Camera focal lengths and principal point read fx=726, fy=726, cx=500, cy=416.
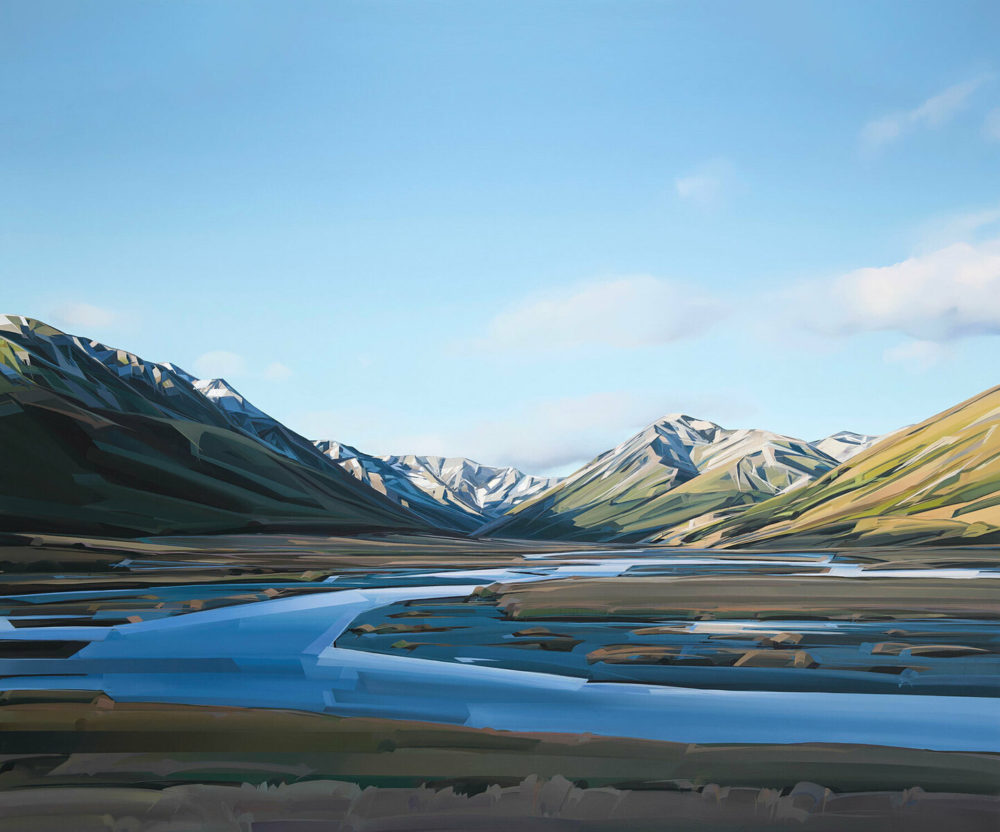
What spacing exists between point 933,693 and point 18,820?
28888mm

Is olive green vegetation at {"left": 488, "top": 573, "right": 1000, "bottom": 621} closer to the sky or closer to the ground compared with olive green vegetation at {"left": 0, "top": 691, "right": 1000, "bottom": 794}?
closer to the ground

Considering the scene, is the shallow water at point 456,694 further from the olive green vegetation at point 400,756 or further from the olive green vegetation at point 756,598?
the olive green vegetation at point 756,598

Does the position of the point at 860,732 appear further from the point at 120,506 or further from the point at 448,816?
the point at 120,506

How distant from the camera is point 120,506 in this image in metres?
176

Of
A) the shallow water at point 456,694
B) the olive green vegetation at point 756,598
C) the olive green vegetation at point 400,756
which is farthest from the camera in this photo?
the olive green vegetation at point 756,598

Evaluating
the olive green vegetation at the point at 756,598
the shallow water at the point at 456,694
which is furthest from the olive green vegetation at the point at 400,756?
the olive green vegetation at the point at 756,598

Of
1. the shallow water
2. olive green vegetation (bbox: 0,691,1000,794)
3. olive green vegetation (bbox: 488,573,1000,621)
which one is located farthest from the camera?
olive green vegetation (bbox: 488,573,1000,621)

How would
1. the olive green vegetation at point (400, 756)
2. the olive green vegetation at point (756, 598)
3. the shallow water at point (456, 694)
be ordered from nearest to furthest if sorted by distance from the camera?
1. the olive green vegetation at point (400, 756)
2. the shallow water at point (456, 694)
3. the olive green vegetation at point (756, 598)

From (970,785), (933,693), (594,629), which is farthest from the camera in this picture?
(594,629)

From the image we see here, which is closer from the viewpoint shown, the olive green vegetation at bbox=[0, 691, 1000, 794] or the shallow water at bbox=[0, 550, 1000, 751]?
the olive green vegetation at bbox=[0, 691, 1000, 794]

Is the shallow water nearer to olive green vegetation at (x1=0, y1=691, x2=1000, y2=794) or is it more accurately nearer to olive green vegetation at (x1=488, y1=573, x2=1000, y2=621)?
olive green vegetation at (x1=0, y1=691, x2=1000, y2=794)

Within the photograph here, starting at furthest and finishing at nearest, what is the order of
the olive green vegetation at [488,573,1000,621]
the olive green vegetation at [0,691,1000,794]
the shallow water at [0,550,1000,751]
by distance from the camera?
the olive green vegetation at [488,573,1000,621] < the shallow water at [0,550,1000,751] < the olive green vegetation at [0,691,1000,794]

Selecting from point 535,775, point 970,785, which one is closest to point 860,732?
point 970,785

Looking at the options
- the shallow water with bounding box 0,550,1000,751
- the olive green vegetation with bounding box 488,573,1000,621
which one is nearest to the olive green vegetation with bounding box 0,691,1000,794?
the shallow water with bounding box 0,550,1000,751
